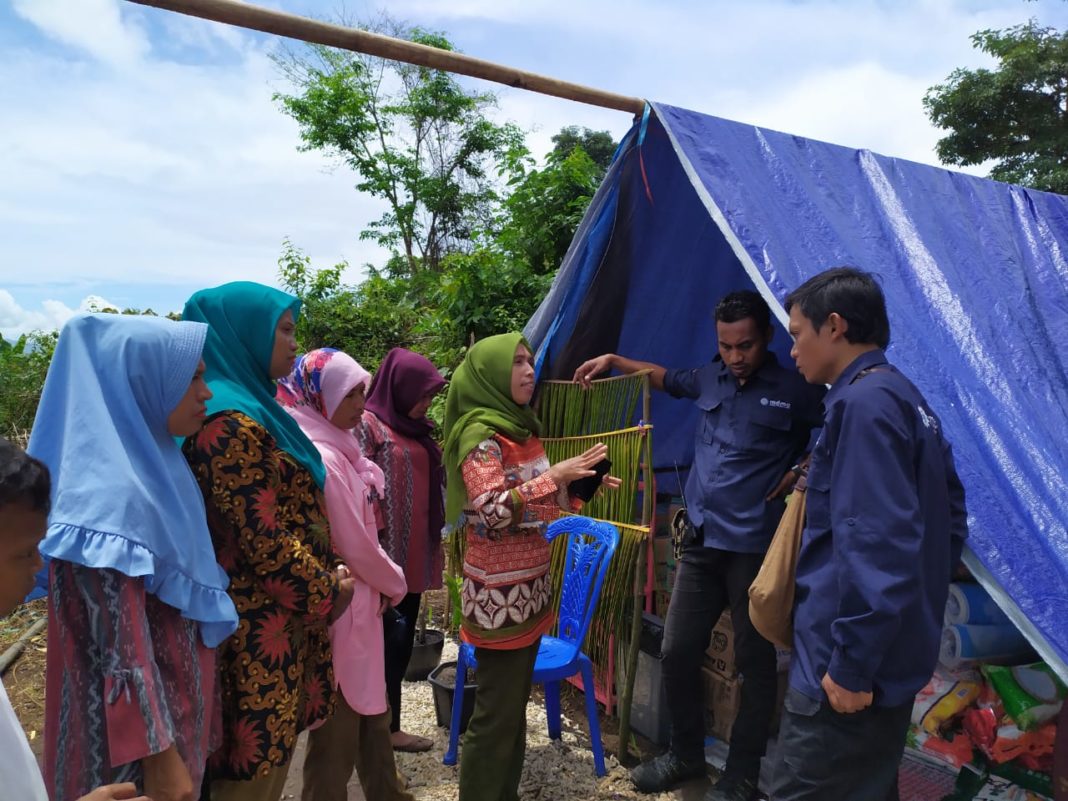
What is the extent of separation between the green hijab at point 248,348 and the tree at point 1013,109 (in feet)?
49.2

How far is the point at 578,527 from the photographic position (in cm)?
355

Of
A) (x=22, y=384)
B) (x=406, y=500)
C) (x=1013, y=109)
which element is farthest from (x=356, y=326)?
(x=1013, y=109)

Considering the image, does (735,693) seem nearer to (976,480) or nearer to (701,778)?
(701,778)

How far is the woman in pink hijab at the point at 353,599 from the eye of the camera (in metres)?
2.18

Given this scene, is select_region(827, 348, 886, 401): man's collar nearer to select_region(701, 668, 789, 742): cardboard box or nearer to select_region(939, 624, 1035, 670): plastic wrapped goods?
select_region(939, 624, 1035, 670): plastic wrapped goods

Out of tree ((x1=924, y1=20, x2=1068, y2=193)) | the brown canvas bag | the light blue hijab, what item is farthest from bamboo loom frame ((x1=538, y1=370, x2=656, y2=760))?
tree ((x1=924, y1=20, x2=1068, y2=193))

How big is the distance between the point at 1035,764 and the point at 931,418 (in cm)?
145

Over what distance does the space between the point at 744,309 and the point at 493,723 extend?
69.3 inches

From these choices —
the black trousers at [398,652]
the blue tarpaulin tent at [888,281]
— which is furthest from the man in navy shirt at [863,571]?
the black trousers at [398,652]

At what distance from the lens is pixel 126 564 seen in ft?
4.52

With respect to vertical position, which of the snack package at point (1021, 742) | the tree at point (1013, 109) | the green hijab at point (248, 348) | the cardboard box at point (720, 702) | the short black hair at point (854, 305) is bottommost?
the cardboard box at point (720, 702)

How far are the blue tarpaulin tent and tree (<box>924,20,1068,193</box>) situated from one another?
39.4 feet

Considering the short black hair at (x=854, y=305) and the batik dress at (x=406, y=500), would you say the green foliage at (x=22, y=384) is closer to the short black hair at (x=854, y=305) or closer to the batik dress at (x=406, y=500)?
the batik dress at (x=406, y=500)

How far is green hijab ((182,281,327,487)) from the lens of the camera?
6.11 ft
